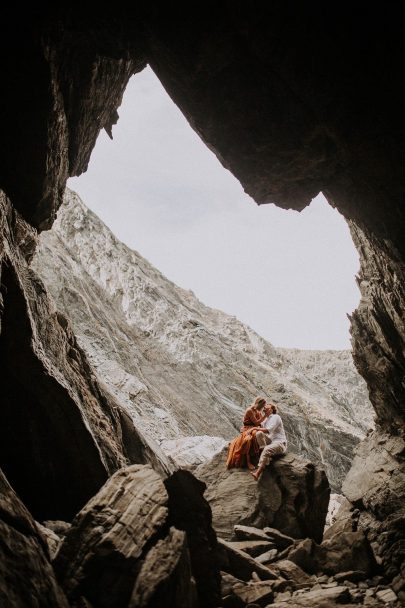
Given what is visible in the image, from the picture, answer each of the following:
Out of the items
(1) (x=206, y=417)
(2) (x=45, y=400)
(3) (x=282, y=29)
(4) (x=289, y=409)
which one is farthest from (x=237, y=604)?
(4) (x=289, y=409)

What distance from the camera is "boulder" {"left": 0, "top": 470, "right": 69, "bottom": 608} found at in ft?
13.1

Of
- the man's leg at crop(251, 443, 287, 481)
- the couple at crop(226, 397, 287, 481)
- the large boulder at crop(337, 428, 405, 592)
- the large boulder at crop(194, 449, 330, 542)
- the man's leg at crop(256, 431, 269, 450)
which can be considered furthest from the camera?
the man's leg at crop(256, 431, 269, 450)

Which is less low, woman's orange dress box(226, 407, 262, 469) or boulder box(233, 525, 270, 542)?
woman's orange dress box(226, 407, 262, 469)

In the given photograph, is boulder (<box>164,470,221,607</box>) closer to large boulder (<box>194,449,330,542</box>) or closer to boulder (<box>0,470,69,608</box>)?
boulder (<box>0,470,69,608</box>)

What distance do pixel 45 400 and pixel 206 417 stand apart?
103ft

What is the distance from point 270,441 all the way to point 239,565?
4299 mm

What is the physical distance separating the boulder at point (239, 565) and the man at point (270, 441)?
3.24 m

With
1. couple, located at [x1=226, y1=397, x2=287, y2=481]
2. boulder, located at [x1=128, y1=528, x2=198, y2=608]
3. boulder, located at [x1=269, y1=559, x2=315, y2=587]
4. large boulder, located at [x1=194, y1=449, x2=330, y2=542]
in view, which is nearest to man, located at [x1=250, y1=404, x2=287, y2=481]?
couple, located at [x1=226, y1=397, x2=287, y2=481]

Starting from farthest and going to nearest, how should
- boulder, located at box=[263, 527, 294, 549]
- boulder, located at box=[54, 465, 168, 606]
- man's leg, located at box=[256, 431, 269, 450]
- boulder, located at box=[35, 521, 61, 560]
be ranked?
man's leg, located at box=[256, 431, 269, 450], boulder, located at box=[263, 527, 294, 549], boulder, located at box=[35, 521, 61, 560], boulder, located at box=[54, 465, 168, 606]

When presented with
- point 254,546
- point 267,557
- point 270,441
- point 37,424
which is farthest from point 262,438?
point 37,424

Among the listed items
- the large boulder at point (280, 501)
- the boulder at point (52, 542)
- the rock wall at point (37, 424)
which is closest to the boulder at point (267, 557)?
the large boulder at point (280, 501)

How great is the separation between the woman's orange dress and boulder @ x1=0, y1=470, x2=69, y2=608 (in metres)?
7.56

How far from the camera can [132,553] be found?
17.3ft

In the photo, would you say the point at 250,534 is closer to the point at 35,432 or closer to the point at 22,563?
the point at 35,432
